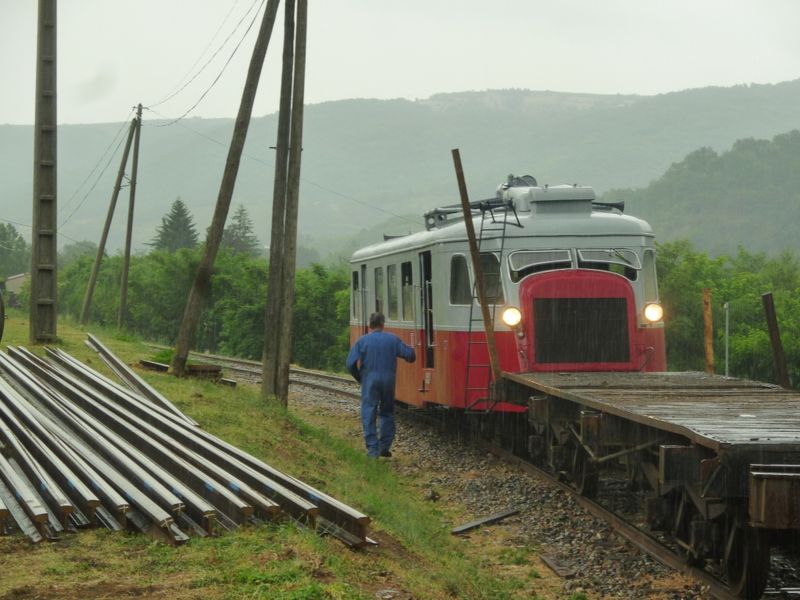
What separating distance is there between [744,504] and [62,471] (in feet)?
14.7

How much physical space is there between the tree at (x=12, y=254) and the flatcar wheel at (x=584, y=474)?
453ft

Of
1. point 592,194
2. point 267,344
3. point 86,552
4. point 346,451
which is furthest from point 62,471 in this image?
point 267,344

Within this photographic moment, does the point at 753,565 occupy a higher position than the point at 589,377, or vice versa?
the point at 589,377

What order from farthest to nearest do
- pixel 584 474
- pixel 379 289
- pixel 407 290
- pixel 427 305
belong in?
pixel 379 289 → pixel 407 290 → pixel 427 305 → pixel 584 474

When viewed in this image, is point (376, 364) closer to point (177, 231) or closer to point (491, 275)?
point (491, 275)

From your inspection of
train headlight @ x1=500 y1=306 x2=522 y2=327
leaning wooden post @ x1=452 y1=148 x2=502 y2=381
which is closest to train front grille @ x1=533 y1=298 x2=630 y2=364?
train headlight @ x1=500 y1=306 x2=522 y2=327

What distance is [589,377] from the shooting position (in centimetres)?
1132

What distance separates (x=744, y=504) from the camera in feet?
22.6

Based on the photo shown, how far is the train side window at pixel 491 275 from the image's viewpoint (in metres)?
13.2

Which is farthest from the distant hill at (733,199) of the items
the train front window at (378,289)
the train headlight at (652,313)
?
the train headlight at (652,313)

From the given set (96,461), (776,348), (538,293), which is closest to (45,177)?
(538,293)

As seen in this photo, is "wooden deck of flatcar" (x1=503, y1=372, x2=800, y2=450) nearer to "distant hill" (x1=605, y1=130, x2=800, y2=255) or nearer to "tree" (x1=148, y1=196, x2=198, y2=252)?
"tree" (x1=148, y1=196, x2=198, y2=252)

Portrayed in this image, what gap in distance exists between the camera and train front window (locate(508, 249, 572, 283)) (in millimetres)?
13195

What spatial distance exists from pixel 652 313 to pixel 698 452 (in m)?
6.04
